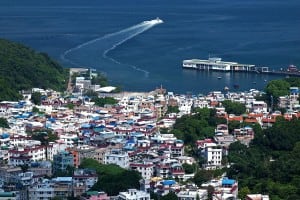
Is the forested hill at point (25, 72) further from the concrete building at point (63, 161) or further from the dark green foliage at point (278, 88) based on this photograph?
the concrete building at point (63, 161)

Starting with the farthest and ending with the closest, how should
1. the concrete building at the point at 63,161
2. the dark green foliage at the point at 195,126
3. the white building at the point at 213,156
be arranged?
the dark green foliage at the point at 195,126, the white building at the point at 213,156, the concrete building at the point at 63,161

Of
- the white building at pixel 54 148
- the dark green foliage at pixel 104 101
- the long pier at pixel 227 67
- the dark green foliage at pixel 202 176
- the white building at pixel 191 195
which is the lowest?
the white building at pixel 191 195

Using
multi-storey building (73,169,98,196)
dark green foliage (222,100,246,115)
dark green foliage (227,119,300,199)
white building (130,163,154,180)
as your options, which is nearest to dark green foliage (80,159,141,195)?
multi-storey building (73,169,98,196)

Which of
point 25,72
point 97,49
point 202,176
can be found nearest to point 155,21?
point 97,49

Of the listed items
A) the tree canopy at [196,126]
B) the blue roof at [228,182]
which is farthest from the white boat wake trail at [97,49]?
the blue roof at [228,182]

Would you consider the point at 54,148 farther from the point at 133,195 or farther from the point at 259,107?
the point at 259,107

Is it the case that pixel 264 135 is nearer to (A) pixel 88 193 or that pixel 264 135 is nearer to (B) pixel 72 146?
(B) pixel 72 146

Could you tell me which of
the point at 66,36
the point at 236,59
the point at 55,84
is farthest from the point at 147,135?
the point at 66,36
